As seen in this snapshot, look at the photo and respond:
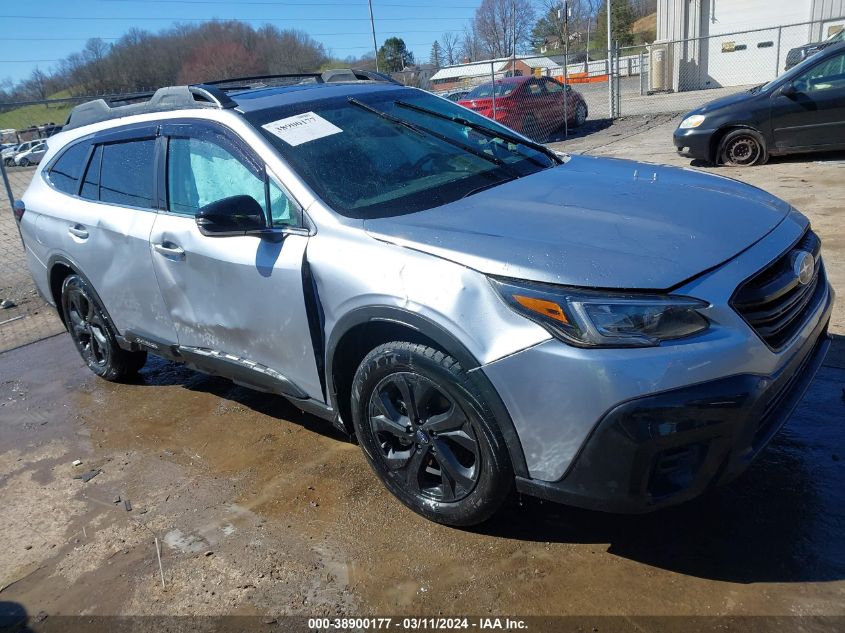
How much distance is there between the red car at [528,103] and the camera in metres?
16.0

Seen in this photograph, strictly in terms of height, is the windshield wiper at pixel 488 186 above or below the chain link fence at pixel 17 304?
above

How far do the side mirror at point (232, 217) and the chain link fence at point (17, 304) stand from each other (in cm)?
281

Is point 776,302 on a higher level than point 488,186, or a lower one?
lower

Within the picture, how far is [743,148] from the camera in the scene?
32.2 feet

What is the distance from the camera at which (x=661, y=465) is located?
2256 mm

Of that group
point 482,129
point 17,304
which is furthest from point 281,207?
point 17,304

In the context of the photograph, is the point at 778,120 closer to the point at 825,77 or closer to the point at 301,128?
the point at 825,77

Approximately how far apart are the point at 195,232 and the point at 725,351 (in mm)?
2540

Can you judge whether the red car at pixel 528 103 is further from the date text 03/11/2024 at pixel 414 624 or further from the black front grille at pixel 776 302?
the date text 03/11/2024 at pixel 414 624

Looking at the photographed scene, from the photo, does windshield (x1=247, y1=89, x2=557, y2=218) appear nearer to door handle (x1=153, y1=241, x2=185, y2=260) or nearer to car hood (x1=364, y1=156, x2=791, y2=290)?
car hood (x1=364, y1=156, x2=791, y2=290)

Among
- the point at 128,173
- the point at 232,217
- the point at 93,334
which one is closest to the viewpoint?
the point at 232,217

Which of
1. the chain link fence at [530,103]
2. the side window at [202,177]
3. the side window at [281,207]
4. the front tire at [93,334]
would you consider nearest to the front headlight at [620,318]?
the side window at [281,207]

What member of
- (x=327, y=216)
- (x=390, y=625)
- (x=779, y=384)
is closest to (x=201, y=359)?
(x=327, y=216)

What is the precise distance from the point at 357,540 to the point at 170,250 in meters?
1.81
